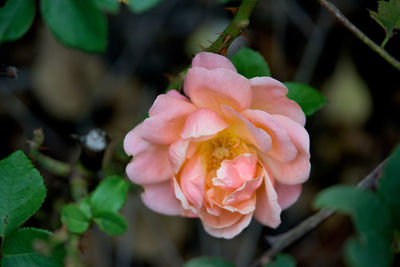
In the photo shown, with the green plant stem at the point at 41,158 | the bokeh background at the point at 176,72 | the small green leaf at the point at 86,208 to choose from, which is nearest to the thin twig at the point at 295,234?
the small green leaf at the point at 86,208

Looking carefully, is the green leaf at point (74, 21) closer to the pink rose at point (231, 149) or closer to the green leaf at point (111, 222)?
the pink rose at point (231, 149)

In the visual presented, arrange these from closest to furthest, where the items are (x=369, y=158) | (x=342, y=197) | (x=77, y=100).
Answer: (x=342, y=197)
(x=77, y=100)
(x=369, y=158)

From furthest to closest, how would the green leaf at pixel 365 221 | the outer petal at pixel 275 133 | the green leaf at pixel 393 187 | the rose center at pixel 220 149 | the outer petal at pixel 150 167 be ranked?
the rose center at pixel 220 149 → the outer petal at pixel 150 167 → the outer petal at pixel 275 133 → the green leaf at pixel 393 187 → the green leaf at pixel 365 221

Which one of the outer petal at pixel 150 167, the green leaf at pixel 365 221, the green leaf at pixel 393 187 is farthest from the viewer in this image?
the outer petal at pixel 150 167

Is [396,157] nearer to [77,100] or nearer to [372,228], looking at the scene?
[372,228]

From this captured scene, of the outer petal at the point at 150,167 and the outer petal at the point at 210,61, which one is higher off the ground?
the outer petal at the point at 210,61

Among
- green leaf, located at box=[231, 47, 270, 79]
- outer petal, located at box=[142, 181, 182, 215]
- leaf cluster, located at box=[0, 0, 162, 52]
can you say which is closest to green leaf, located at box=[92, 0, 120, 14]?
leaf cluster, located at box=[0, 0, 162, 52]

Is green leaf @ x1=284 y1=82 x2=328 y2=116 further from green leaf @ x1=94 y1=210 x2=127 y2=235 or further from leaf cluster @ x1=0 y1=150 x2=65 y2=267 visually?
leaf cluster @ x1=0 y1=150 x2=65 y2=267

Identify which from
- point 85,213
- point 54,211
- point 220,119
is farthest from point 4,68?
point 54,211
